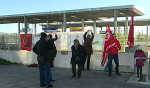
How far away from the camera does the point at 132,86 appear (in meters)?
5.91

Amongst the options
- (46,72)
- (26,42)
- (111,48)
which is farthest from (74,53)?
(26,42)

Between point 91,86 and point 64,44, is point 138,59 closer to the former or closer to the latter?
point 91,86

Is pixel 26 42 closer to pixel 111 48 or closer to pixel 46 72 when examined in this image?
pixel 111 48

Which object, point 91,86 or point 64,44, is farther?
point 64,44

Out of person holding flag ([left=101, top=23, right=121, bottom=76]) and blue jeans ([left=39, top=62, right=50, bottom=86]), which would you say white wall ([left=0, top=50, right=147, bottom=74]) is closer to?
person holding flag ([left=101, top=23, right=121, bottom=76])

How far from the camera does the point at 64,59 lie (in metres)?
10.0

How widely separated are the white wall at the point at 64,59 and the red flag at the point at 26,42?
0.88 ft

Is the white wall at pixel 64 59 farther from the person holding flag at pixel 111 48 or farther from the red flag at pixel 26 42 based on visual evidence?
the person holding flag at pixel 111 48

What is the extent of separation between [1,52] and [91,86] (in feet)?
28.8

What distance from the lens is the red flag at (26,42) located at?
1126cm

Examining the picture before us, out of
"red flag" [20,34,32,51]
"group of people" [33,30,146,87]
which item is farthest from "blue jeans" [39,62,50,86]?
"red flag" [20,34,32,51]

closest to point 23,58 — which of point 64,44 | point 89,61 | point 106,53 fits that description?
point 64,44

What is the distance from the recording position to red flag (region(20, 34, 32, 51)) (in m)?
11.3

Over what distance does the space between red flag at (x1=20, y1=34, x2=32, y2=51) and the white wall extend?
0.27m
